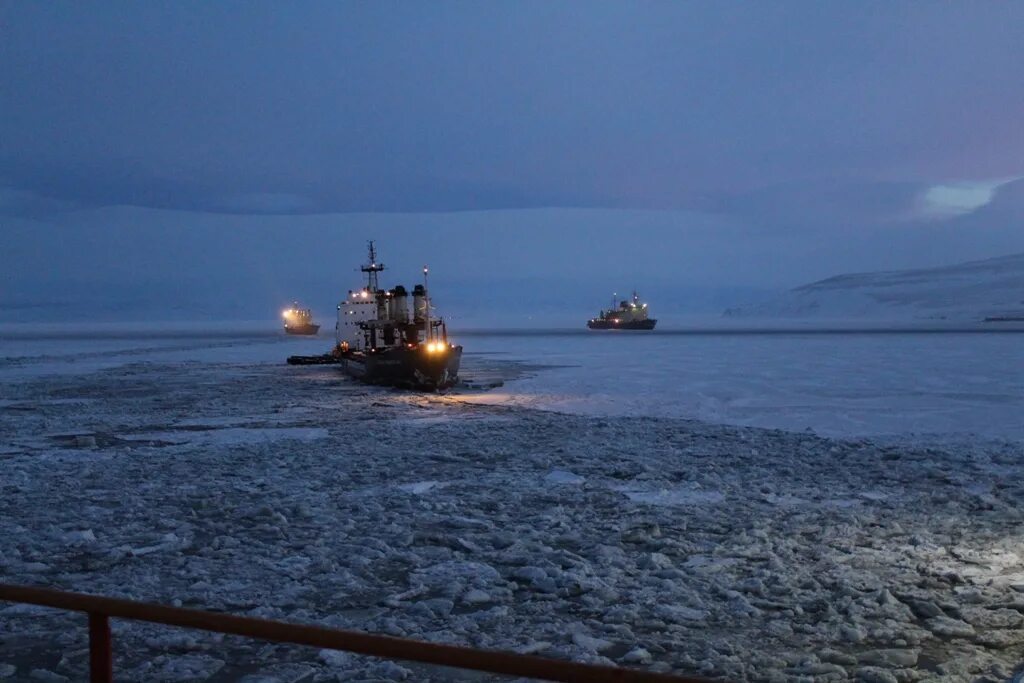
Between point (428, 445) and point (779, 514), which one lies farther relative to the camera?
point (428, 445)

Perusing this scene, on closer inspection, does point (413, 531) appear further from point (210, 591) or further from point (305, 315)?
point (305, 315)

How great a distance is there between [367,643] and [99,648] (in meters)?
1.20

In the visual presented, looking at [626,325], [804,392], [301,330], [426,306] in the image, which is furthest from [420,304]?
[626,325]

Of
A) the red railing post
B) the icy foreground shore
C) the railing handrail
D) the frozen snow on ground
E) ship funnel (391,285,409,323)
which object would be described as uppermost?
ship funnel (391,285,409,323)

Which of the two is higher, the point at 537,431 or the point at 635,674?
the point at 635,674

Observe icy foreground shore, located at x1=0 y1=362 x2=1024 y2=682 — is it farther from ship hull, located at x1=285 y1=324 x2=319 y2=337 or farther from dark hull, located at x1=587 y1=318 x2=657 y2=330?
dark hull, located at x1=587 y1=318 x2=657 y2=330

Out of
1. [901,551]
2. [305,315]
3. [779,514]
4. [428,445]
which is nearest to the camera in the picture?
[901,551]

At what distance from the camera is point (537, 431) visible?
635 inches

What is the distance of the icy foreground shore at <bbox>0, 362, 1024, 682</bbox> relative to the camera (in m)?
5.35

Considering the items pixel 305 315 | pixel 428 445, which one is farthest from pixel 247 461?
pixel 305 315

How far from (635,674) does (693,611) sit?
4145 millimetres

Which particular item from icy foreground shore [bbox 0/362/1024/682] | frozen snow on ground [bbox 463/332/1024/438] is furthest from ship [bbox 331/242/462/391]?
icy foreground shore [bbox 0/362/1024/682]

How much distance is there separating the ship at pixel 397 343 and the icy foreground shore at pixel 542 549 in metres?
12.5

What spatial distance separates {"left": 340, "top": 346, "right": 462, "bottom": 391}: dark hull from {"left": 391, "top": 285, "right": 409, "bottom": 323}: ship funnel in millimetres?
4376
